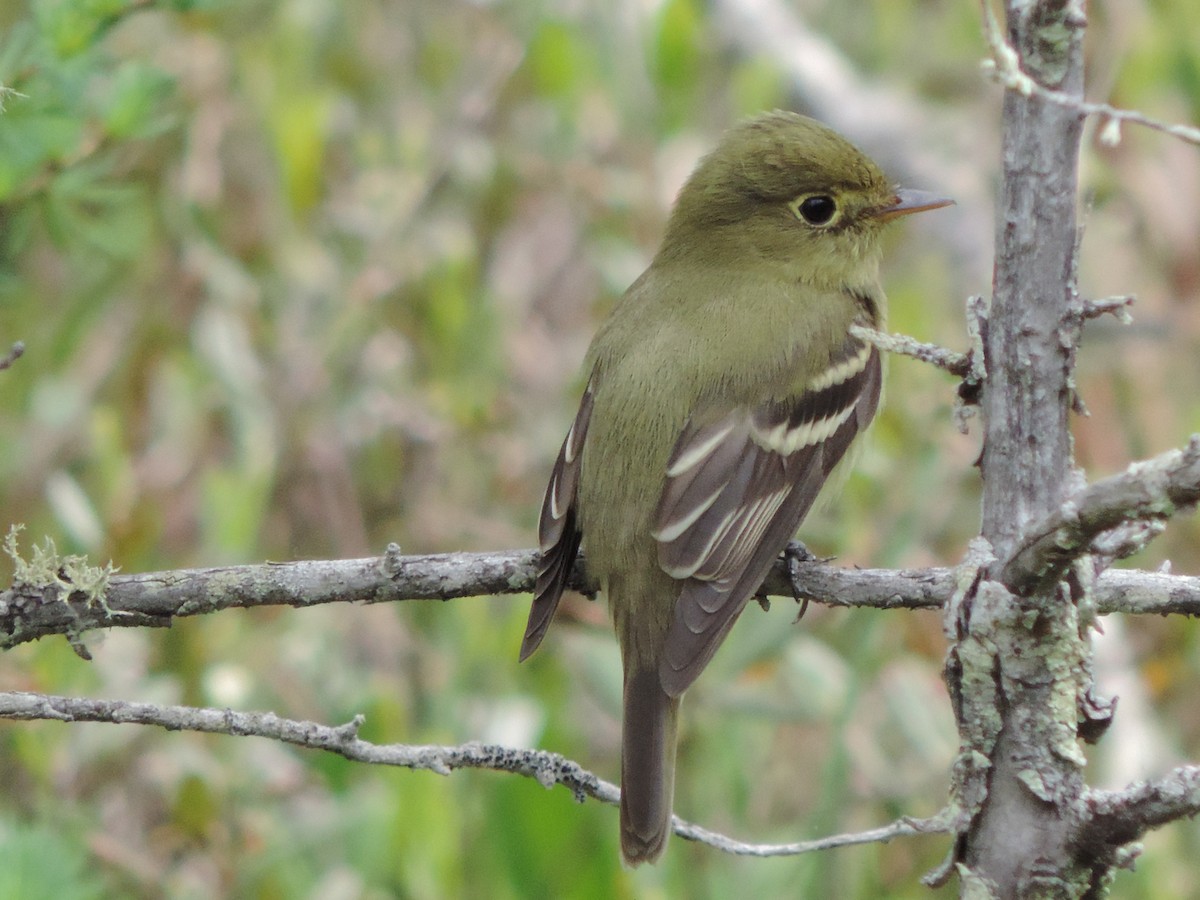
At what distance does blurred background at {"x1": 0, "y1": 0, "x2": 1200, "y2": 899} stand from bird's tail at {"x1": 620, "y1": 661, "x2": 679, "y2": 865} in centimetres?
34

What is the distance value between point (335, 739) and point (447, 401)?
279 cm

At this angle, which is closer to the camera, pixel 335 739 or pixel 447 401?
pixel 335 739

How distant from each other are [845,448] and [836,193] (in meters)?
0.78

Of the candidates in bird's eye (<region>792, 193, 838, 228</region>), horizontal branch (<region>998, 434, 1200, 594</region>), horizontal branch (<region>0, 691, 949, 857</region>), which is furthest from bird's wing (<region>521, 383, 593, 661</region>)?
horizontal branch (<region>998, 434, 1200, 594</region>)

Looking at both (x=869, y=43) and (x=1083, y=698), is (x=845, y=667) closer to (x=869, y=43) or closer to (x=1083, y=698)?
(x=1083, y=698)

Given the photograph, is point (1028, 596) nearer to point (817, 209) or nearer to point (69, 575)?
point (69, 575)

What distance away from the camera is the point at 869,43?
23.4 feet

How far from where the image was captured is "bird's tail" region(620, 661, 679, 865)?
322 centimetres

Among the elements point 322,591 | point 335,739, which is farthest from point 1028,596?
point 322,591

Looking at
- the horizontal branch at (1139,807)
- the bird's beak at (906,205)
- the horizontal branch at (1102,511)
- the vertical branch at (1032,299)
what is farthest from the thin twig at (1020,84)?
the bird's beak at (906,205)

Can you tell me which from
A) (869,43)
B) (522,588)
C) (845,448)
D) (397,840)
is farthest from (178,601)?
(869,43)

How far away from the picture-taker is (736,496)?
3529 mm

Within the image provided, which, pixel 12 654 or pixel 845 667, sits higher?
pixel 845 667

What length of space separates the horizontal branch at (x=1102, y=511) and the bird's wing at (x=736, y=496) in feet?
4.36
